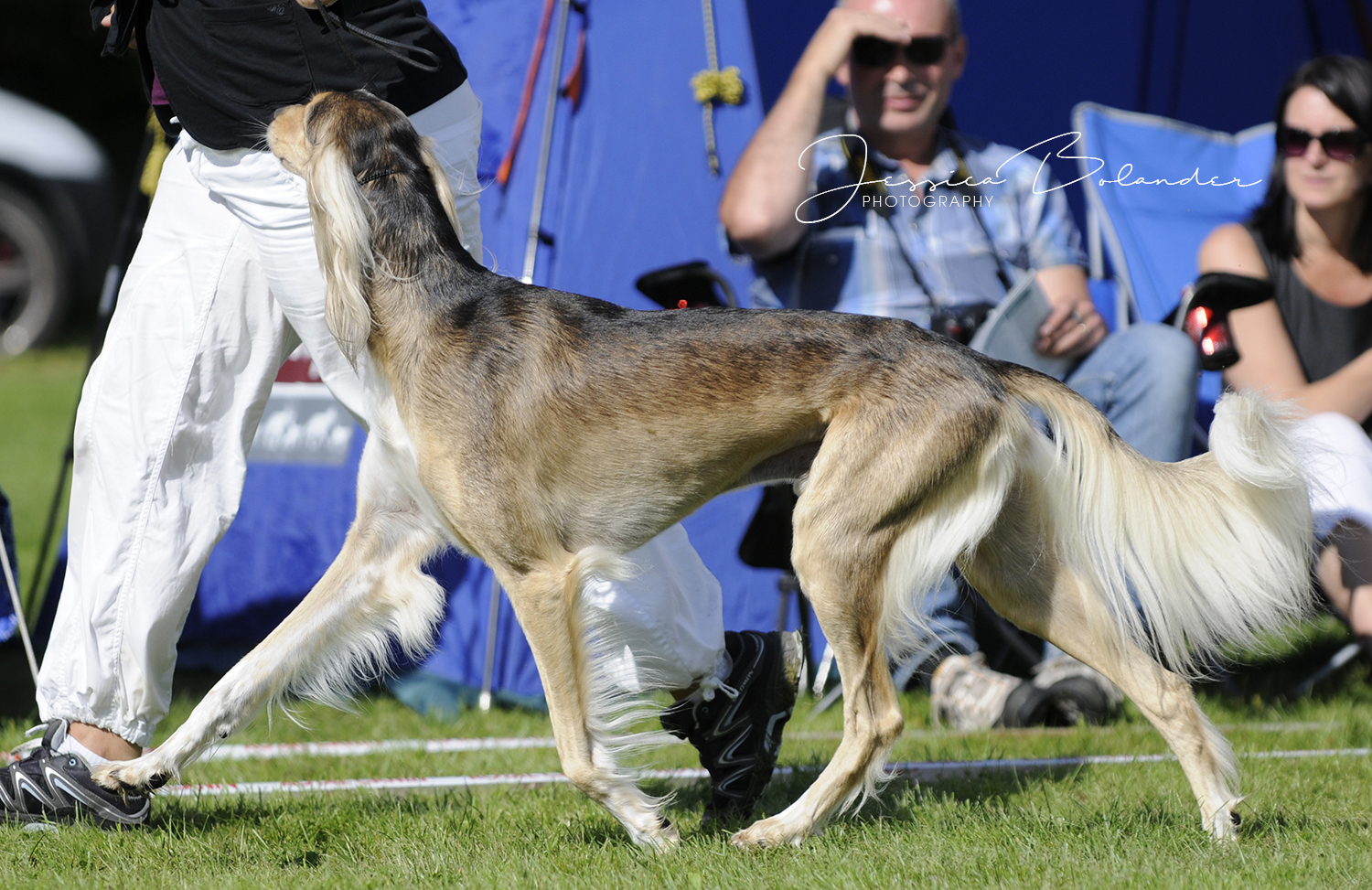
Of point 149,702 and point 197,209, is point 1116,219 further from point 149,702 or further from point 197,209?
point 149,702

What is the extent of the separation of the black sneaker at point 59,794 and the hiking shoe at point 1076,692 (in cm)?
269

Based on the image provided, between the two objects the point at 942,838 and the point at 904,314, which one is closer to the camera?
the point at 942,838

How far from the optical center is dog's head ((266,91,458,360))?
272cm

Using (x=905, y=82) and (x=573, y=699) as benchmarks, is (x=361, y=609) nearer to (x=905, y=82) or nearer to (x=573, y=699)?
(x=573, y=699)

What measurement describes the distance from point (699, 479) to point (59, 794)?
5.29 feet

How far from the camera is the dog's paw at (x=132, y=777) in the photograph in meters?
2.78

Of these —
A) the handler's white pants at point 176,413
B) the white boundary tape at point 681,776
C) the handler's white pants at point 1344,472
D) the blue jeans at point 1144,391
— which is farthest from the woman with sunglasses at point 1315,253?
the handler's white pants at point 176,413

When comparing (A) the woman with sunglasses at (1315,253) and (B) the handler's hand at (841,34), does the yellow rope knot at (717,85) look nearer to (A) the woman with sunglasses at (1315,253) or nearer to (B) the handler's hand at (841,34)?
(B) the handler's hand at (841,34)

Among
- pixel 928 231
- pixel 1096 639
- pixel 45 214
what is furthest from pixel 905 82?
pixel 45 214

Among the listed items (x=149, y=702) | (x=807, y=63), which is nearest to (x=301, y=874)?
(x=149, y=702)

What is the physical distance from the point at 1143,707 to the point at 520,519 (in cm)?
148

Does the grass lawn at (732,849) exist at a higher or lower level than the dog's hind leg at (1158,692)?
lower

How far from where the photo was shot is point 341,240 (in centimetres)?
272

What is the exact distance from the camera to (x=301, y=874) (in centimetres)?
268
